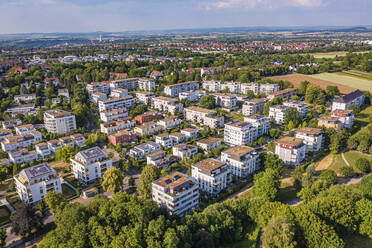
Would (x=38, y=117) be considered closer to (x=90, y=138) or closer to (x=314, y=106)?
Result: (x=90, y=138)

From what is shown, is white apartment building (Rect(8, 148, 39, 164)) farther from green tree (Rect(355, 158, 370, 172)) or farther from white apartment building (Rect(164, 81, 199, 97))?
green tree (Rect(355, 158, 370, 172))

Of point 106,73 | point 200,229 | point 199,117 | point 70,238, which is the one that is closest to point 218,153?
point 199,117

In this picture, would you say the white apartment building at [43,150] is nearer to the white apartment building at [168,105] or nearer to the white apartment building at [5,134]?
the white apartment building at [5,134]

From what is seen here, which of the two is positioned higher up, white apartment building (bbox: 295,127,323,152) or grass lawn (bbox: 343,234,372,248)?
white apartment building (bbox: 295,127,323,152)

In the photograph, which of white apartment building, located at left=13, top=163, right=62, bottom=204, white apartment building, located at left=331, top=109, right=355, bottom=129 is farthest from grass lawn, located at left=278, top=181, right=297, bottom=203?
white apartment building, located at left=13, top=163, right=62, bottom=204

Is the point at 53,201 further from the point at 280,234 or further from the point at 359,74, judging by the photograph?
the point at 359,74

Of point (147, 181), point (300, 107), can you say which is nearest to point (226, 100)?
point (300, 107)

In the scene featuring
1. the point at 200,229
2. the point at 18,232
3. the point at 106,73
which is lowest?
the point at 18,232

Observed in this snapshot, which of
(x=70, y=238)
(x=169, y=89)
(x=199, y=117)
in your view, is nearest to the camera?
(x=70, y=238)
